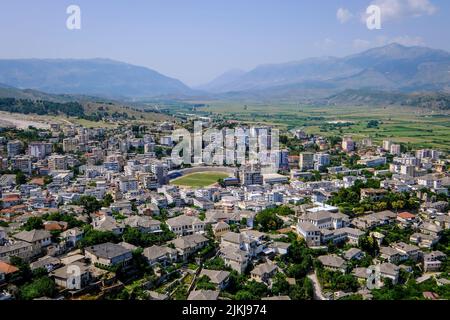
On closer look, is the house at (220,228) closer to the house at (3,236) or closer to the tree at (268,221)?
the tree at (268,221)

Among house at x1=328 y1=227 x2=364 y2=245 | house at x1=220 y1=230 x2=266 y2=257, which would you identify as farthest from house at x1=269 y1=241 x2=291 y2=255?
house at x1=328 y1=227 x2=364 y2=245

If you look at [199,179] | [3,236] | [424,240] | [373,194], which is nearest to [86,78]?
[199,179]

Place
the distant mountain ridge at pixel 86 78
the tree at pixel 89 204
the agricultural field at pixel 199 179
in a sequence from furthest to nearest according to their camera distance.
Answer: the distant mountain ridge at pixel 86 78
the agricultural field at pixel 199 179
the tree at pixel 89 204

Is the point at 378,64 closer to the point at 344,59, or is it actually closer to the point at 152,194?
the point at 344,59

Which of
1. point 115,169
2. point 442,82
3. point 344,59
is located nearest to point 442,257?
point 115,169

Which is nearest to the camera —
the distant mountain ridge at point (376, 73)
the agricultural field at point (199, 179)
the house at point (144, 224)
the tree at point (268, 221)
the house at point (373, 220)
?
the house at point (144, 224)

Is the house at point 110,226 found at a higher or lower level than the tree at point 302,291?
higher

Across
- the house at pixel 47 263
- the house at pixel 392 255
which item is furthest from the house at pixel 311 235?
the house at pixel 47 263
